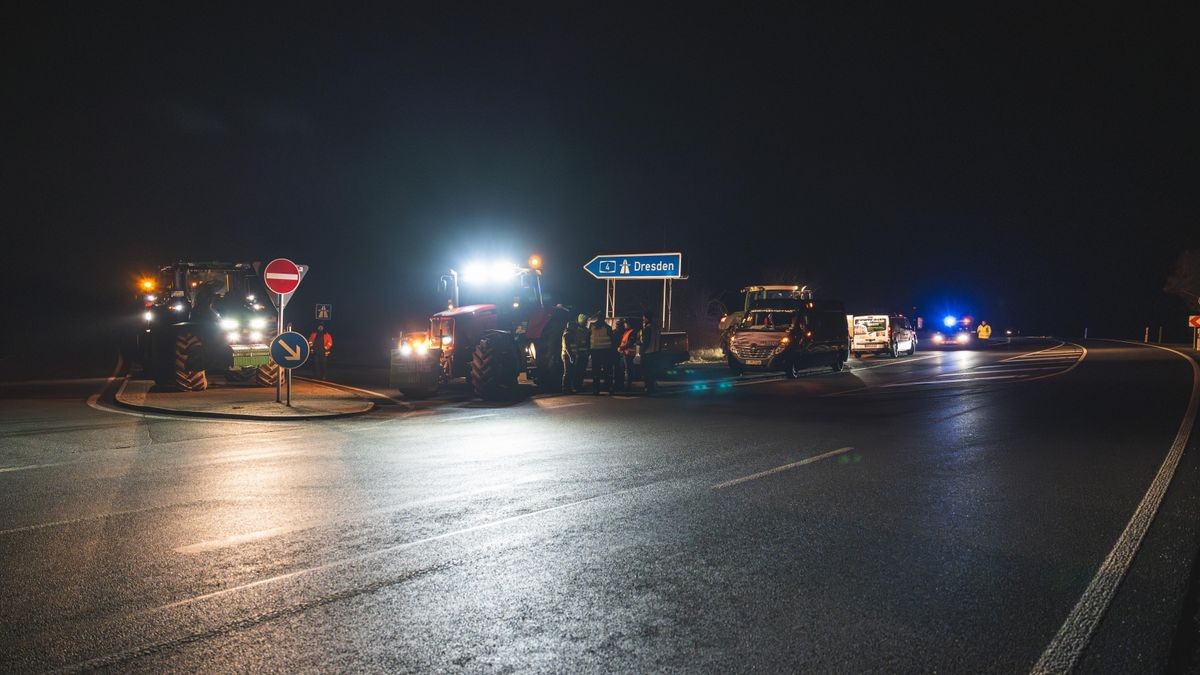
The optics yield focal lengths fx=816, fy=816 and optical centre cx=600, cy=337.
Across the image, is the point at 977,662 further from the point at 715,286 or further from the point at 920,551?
the point at 715,286

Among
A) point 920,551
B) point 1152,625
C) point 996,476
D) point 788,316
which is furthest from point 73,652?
point 788,316

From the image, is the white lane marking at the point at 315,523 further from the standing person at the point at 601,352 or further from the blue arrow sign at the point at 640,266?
the blue arrow sign at the point at 640,266

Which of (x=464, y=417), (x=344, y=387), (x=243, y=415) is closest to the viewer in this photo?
(x=243, y=415)

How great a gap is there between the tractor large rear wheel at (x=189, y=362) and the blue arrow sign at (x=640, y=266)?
1056 centimetres

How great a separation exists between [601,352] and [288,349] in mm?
7114

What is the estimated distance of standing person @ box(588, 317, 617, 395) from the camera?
1916 cm

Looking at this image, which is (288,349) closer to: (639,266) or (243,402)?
(243,402)

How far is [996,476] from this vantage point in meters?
8.95

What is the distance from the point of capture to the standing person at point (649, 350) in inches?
782

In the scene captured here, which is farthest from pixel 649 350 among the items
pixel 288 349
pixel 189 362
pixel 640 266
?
pixel 189 362

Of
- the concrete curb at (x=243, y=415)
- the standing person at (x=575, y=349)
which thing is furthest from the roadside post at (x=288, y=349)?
the standing person at (x=575, y=349)

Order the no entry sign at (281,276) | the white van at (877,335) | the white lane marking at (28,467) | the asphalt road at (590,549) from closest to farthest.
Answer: the asphalt road at (590,549) → the white lane marking at (28,467) → the no entry sign at (281,276) → the white van at (877,335)

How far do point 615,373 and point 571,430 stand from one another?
6916 millimetres

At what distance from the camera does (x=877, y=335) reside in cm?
3678
